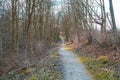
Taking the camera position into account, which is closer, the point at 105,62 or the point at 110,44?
the point at 105,62

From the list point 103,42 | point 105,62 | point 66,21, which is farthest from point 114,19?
point 66,21

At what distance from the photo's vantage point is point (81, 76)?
36.5ft

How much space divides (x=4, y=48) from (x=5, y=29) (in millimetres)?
2468

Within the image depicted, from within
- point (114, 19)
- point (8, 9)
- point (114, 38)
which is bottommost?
point (114, 38)

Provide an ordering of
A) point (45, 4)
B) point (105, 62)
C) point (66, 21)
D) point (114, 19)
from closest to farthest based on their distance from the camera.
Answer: point (105, 62) → point (114, 19) → point (45, 4) → point (66, 21)

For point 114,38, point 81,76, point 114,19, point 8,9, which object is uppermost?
point 8,9

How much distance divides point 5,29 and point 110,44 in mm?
15118

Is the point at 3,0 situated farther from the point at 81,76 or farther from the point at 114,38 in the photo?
the point at 81,76

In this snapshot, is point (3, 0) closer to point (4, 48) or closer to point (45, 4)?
point (4, 48)

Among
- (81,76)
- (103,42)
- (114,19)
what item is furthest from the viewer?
(103,42)

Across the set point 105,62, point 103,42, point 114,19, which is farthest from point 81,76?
point 103,42

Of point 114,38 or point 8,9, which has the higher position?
point 8,9

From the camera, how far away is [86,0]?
2656 centimetres

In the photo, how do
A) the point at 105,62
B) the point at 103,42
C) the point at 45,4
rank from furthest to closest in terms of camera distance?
the point at 45,4
the point at 103,42
the point at 105,62
